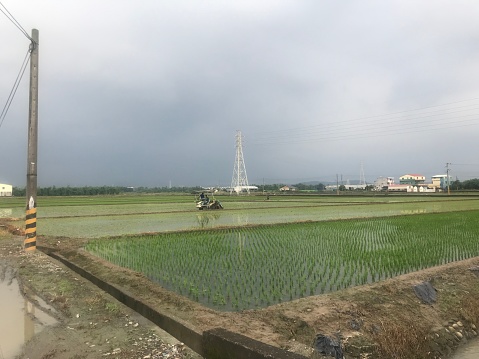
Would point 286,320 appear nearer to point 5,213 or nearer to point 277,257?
point 277,257

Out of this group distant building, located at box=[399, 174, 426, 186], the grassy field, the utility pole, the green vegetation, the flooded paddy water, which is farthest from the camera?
distant building, located at box=[399, 174, 426, 186]

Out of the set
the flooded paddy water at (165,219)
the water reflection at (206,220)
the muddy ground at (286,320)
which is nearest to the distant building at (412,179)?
the flooded paddy water at (165,219)

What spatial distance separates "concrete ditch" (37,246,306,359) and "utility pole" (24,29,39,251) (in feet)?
18.8

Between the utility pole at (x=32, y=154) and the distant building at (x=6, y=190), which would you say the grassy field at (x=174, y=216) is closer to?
the utility pole at (x=32, y=154)

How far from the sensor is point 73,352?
360 centimetres

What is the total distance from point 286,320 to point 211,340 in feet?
3.96

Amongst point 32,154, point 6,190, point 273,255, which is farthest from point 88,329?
point 6,190

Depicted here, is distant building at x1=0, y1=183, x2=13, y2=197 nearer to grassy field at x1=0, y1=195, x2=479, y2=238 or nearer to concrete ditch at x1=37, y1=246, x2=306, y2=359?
grassy field at x1=0, y1=195, x2=479, y2=238

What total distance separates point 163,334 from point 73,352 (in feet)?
3.12

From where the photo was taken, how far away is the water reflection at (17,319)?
3799 millimetres

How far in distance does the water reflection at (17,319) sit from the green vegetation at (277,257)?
1947mm

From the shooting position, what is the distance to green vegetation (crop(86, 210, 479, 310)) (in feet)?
19.5

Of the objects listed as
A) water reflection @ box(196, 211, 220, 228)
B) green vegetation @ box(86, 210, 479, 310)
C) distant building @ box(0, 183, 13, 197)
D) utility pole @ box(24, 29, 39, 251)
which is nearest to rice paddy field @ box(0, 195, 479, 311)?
green vegetation @ box(86, 210, 479, 310)

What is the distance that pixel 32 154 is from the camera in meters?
10.1
